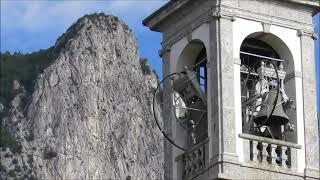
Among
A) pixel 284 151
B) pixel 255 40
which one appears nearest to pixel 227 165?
pixel 284 151

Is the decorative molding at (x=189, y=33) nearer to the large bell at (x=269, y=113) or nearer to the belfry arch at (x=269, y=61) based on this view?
the belfry arch at (x=269, y=61)

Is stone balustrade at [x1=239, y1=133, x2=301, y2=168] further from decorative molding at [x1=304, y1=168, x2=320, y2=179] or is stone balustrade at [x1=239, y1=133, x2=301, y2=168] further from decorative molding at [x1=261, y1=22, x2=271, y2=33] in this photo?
decorative molding at [x1=261, y1=22, x2=271, y2=33]

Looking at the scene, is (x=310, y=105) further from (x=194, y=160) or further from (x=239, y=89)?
(x=194, y=160)

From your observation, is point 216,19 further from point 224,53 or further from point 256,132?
point 256,132

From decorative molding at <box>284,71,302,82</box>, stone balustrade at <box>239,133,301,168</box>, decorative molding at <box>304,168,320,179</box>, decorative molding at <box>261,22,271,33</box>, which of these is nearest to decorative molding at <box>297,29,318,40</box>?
decorative molding at <box>261,22,271,33</box>

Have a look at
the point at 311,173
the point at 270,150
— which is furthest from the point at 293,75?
the point at 311,173

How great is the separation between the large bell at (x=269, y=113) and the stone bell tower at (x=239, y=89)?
0.02 metres

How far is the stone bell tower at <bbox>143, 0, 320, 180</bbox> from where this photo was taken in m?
31.3

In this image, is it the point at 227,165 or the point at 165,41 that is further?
the point at 165,41

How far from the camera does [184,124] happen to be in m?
33.2

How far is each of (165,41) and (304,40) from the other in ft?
11.6

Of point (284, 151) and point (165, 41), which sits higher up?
point (165, 41)

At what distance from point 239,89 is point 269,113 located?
92 centimetres

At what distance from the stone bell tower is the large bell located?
0.9 inches
